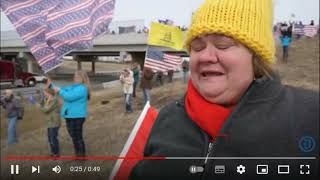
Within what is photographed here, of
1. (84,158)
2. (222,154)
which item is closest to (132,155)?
(84,158)

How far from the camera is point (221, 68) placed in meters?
1.23

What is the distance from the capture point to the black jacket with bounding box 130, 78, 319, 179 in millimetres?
1203

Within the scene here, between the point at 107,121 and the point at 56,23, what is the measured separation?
134 inches

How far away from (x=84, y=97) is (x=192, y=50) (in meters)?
3.05

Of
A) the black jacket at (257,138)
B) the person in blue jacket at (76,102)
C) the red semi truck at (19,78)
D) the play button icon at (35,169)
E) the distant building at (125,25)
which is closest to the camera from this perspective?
the black jacket at (257,138)

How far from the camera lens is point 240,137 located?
3.96 ft

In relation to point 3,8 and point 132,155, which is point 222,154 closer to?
point 132,155

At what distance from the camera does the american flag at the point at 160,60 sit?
4918 mm

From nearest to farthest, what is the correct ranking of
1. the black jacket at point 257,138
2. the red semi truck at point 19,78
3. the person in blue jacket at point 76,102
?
the black jacket at point 257,138 < the person in blue jacket at point 76,102 < the red semi truck at point 19,78

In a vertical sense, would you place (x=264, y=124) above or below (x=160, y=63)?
above
